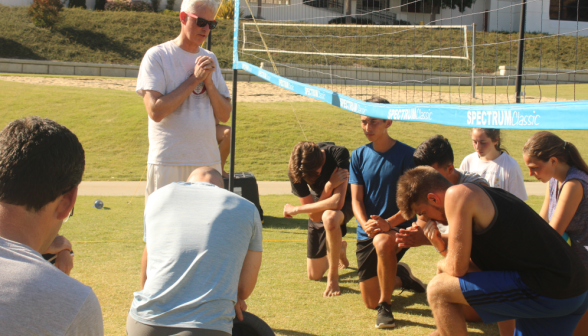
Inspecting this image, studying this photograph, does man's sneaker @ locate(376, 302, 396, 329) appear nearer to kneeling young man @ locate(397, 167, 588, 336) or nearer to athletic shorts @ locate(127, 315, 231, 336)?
kneeling young man @ locate(397, 167, 588, 336)

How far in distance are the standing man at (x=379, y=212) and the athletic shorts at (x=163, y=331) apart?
1912 millimetres

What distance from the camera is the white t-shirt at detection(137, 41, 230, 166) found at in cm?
316

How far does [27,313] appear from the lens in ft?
3.40

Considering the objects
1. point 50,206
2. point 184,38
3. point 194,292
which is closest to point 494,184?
point 184,38

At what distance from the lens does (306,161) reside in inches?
164

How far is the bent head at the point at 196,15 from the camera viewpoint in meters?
3.14

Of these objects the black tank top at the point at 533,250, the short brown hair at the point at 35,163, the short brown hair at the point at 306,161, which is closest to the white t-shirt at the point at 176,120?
the short brown hair at the point at 306,161

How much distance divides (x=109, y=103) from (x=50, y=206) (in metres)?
16.1

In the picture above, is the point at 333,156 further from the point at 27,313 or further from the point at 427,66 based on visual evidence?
the point at 427,66

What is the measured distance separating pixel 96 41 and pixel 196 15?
91.4ft

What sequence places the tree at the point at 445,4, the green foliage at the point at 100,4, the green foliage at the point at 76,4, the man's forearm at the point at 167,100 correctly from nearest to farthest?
1. the man's forearm at the point at 167,100
2. the tree at the point at 445,4
3. the green foliage at the point at 76,4
4. the green foliage at the point at 100,4

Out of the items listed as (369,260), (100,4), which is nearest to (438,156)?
(369,260)

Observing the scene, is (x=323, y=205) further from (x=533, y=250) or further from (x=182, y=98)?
(x=533, y=250)

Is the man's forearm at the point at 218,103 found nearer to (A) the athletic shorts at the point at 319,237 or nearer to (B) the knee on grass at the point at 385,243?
(B) the knee on grass at the point at 385,243
